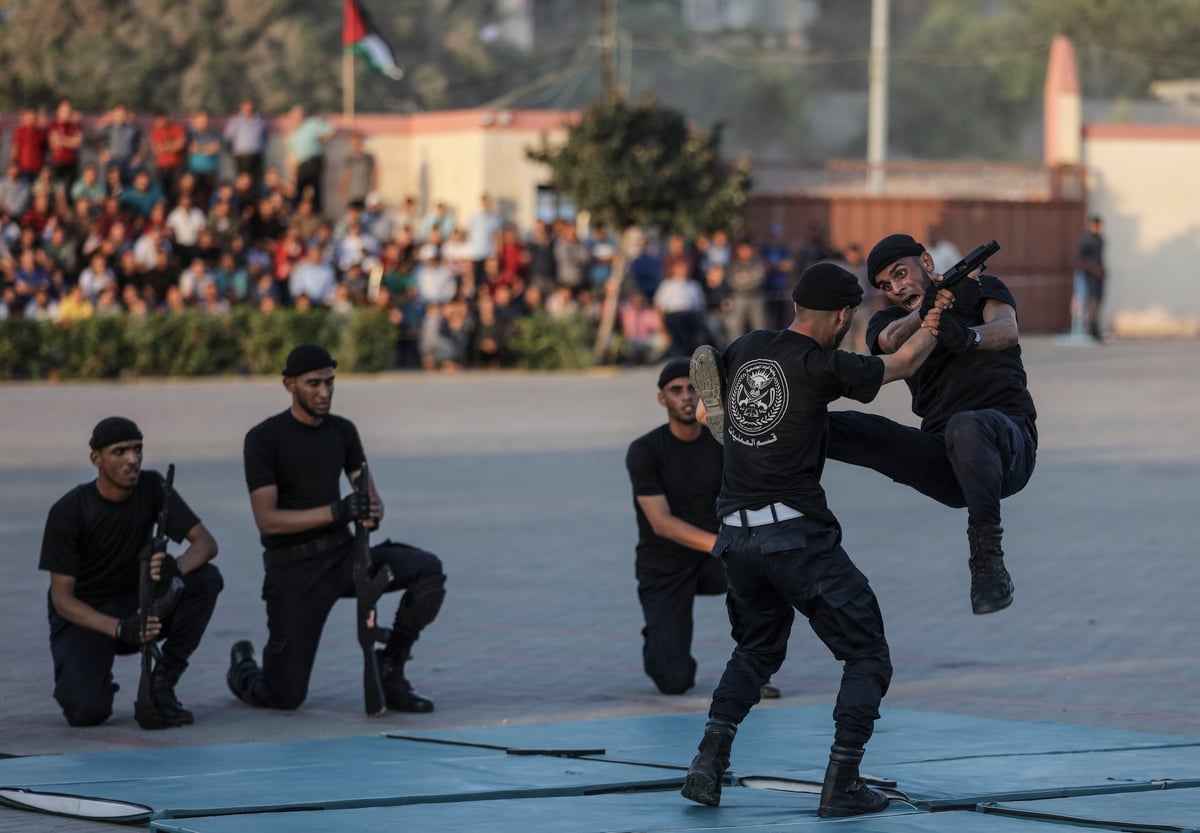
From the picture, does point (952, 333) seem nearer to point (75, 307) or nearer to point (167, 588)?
point (167, 588)

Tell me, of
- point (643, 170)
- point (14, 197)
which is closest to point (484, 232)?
point (643, 170)

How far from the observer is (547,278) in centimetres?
2747

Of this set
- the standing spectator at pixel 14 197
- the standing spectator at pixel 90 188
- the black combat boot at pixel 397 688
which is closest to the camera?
the black combat boot at pixel 397 688

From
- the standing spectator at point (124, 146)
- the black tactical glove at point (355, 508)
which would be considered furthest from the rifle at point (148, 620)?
the standing spectator at point (124, 146)

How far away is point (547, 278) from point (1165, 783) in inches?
825

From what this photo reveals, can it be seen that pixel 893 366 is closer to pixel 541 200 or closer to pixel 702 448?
pixel 702 448

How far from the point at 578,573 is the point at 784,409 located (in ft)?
18.9

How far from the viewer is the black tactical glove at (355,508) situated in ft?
29.1

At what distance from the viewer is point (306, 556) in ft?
30.0

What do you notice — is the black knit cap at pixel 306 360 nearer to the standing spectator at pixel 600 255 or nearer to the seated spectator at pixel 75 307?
the seated spectator at pixel 75 307

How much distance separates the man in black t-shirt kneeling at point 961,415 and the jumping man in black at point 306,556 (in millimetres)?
2620

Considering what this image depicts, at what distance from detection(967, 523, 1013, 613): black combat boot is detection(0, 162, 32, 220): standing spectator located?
21.3 meters

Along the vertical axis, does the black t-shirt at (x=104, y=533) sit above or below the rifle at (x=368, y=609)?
above

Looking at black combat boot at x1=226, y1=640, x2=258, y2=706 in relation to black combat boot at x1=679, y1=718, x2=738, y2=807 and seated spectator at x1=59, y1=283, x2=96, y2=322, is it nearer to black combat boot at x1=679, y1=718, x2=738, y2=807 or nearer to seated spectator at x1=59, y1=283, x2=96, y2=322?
black combat boot at x1=679, y1=718, x2=738, y2=807
